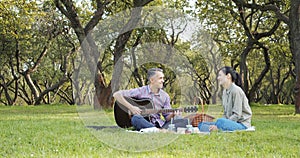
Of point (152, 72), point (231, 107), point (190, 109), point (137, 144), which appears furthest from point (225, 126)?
point (137, 144)

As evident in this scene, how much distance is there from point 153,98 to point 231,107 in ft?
4.49

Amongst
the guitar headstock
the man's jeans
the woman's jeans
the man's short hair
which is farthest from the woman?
the man's short hair

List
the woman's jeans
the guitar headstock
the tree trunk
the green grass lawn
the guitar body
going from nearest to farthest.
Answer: the green grass lawn < the guitar headstock < the guitar body < the woman's jeans < the tree trunk

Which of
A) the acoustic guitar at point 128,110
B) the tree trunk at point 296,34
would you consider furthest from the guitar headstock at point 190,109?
the tree trunk at point 296,34

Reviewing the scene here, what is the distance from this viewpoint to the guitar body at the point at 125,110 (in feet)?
22.7

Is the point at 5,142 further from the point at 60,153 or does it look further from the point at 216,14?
the point at 216,14

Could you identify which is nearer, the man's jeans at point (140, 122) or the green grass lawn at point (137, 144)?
the green grass lawn at point (137, 144)

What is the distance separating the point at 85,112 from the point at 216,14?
15.7m

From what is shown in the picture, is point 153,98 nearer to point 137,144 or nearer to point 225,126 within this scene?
point 225,126

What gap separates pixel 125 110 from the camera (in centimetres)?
728

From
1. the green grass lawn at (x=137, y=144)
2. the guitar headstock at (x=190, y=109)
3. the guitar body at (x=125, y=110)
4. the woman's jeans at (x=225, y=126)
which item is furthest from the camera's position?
the woman's jeans at (x=225, y=126)

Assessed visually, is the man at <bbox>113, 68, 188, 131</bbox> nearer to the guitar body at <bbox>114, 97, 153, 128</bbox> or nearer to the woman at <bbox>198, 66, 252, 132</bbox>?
the guitar body at <bbox>114, 97, 153, 128</bbox>

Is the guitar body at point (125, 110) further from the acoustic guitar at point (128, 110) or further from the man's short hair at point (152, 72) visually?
the man's short hair at point (152, 72)

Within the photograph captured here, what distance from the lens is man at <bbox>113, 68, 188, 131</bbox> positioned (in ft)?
22.5
